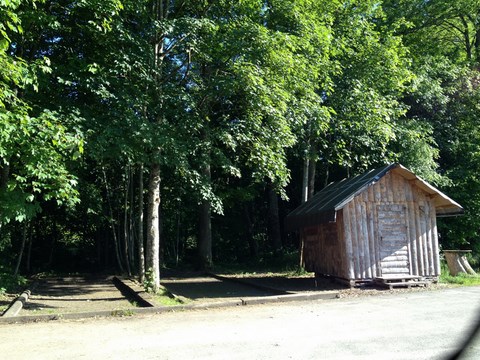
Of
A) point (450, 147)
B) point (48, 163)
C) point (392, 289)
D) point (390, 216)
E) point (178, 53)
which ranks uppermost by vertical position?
point (178, 53)

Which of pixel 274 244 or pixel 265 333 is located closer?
pixel 265 333

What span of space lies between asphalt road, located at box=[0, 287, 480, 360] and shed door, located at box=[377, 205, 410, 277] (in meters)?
3.23

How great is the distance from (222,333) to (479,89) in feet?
71.1

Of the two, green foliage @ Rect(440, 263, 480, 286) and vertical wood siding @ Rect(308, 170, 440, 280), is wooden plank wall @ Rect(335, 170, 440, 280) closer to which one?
vertical wood siding @ Rect(308, 170, 440, 280)

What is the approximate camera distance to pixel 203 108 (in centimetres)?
1566

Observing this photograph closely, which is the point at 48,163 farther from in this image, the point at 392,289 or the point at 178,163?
the point at 392,289

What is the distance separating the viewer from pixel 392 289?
14.2 meters

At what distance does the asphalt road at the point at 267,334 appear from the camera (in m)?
6.72

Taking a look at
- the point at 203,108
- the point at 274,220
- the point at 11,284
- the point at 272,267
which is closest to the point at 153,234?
the point at 203,108

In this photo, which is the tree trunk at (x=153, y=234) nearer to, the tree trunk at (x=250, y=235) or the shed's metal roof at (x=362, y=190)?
the shed's metal roof at (x=362, y=190)

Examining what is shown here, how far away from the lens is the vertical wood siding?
572 inches

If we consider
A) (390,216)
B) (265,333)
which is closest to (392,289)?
(390,216)

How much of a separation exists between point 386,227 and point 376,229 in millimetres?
370

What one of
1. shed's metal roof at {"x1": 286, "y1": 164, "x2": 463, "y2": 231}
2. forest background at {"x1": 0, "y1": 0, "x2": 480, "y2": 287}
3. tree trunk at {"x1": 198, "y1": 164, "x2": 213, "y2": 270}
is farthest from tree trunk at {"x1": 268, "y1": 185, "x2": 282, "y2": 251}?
shed's metal roof at {"x1": 286, "y1": 164, "x2": 463, "y2": 231}
